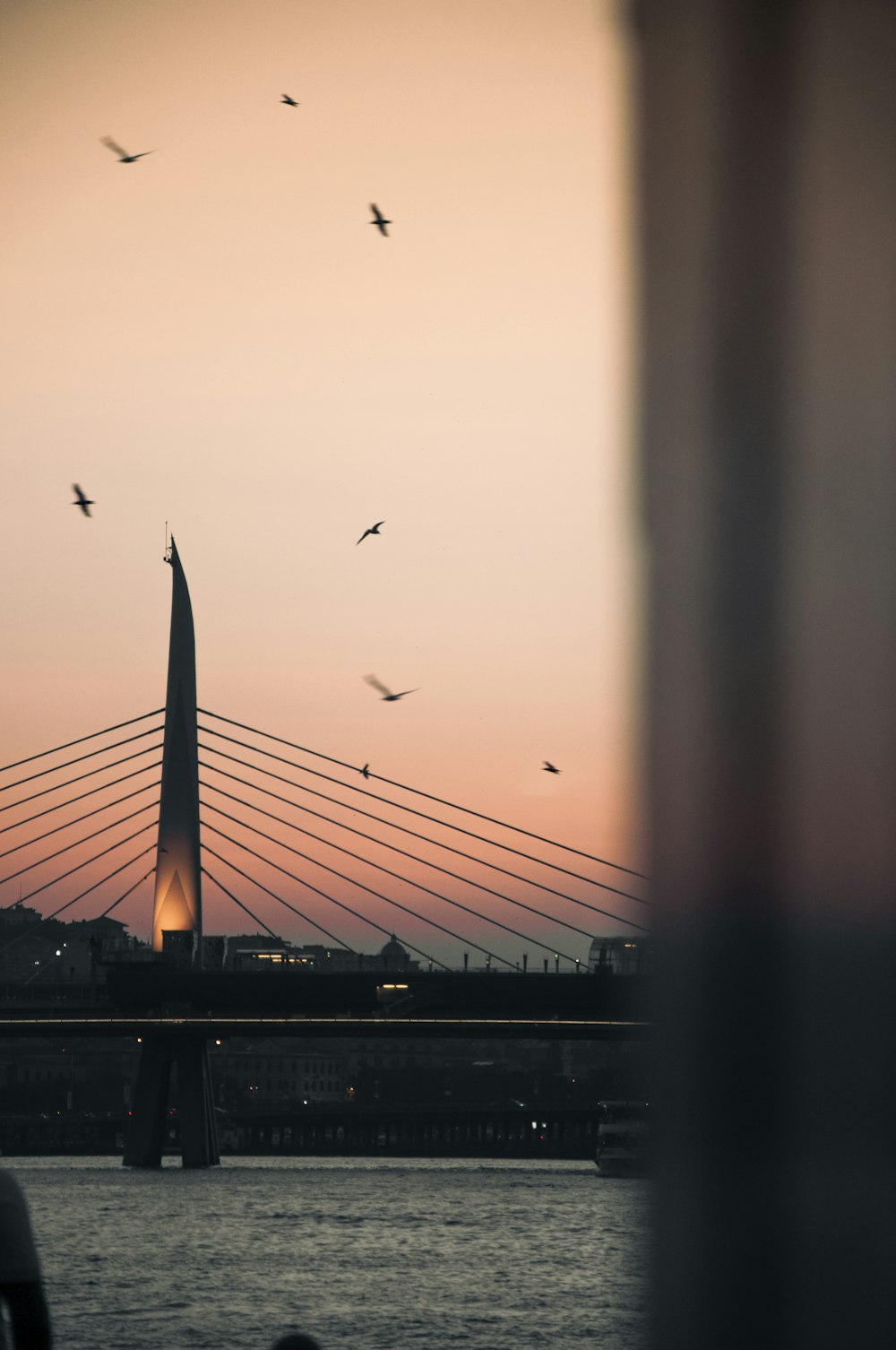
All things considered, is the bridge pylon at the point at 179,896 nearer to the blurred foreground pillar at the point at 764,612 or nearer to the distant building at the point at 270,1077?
the blurred foreground pillar at the point at 764,612

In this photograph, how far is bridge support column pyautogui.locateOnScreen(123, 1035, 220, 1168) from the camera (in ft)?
145

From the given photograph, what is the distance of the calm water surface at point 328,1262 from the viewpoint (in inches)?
822

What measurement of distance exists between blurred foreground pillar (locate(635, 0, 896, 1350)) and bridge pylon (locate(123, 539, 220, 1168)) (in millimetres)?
42207

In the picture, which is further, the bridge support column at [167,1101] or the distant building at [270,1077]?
the distant building at [270,1077]

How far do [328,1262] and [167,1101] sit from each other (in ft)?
61.7

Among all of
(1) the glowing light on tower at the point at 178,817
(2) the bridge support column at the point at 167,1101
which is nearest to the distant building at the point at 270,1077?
(2) the bridge support column at the point at 167,1101

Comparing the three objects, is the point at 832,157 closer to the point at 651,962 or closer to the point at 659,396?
the point at 659,396

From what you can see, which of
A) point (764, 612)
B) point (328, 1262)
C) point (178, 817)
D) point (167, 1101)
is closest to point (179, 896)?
point (178, 817)

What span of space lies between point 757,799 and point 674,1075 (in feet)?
0.98

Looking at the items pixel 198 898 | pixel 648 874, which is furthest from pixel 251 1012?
pixel 648 874

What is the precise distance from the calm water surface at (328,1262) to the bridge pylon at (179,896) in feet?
3.42

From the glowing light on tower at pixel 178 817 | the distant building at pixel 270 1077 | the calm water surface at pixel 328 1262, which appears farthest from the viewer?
the distant building at pixel 270 1077

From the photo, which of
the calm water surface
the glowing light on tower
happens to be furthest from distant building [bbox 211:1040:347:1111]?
the glowing light on tower

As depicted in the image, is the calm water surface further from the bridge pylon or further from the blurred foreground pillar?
the blurred foreground pillar
